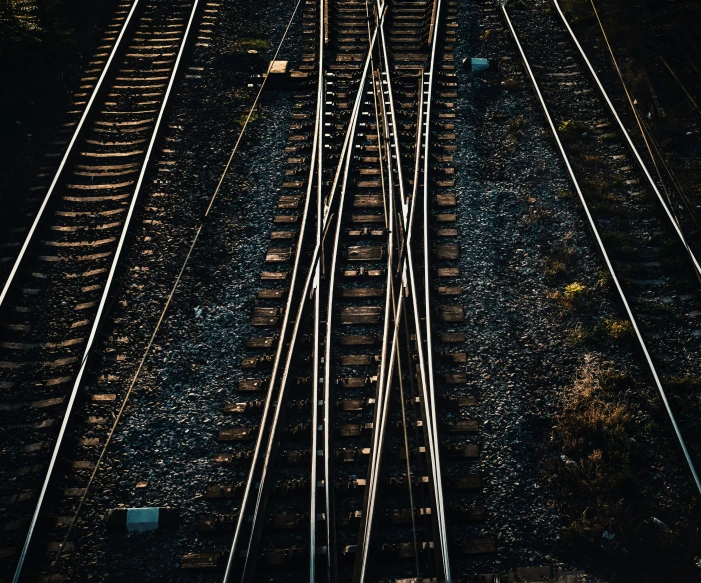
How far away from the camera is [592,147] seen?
10953 mm

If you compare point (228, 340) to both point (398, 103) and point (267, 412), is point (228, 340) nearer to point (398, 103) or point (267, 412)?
point (267, 412)

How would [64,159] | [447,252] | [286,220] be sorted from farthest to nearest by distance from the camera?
[64,159]
[286,220]
[447,252]

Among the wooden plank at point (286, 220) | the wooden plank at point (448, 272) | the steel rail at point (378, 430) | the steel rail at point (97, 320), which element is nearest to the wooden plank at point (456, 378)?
the steel rail at point (378, 430)

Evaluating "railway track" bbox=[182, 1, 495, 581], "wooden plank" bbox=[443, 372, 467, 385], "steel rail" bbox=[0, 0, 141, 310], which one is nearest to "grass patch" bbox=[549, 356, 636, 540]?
"railway track" bbox=[182, 1, 495, 581]

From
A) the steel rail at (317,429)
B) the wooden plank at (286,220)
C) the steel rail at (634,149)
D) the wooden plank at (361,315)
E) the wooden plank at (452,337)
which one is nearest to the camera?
the steel rail at (317,429)

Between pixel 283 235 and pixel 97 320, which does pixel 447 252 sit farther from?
pixel 97 320

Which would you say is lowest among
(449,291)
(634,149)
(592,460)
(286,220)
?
(592,460)

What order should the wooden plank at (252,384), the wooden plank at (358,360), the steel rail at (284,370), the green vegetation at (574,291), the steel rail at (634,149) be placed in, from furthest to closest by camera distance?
1. the steel rail at (634,149)
2. the green vegetation at (574,291)
3. the wooden plank at (358,360)
4. the wooden plank at (252,384)
5. the steel rail at (284,370)

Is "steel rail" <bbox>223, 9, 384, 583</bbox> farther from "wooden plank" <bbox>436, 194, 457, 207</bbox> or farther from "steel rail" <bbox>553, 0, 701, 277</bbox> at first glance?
"steel rail" <bbox>553, 0, 701, 277</bbox>

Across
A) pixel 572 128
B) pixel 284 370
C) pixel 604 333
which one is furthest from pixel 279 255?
pixel 572 128

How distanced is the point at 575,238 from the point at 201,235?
5.22 metres

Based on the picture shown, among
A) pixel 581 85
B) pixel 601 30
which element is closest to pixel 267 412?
pixel 581 85

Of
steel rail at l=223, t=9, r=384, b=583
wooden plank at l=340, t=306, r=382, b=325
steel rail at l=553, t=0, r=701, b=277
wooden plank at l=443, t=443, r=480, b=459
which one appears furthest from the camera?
steel rail at l=553, t=0, r=701, b=277

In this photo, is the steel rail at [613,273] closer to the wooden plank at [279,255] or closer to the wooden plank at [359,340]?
the wooden plank at [359,340]
